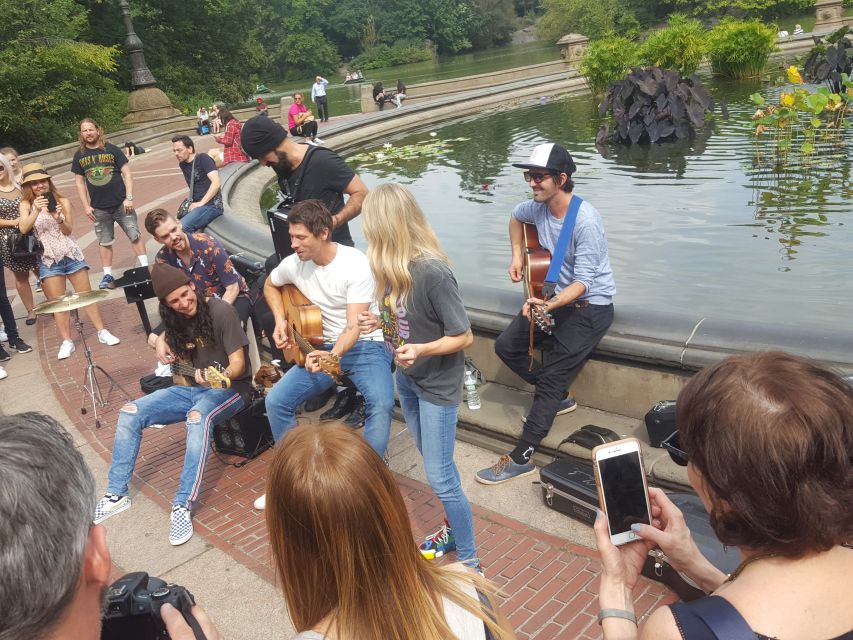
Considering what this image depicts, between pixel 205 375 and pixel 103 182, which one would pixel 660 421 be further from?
pixel 103 182

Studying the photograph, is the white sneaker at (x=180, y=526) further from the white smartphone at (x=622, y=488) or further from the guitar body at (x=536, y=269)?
the white smartphone at (x=622, y=488)

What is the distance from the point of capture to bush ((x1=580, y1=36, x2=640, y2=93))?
1669cm

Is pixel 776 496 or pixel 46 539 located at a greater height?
pixel 46 539

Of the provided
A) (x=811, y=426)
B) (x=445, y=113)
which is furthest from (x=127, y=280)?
(x=445, y=113)

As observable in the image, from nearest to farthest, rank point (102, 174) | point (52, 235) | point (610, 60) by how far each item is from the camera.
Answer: point (52, 235) < point (102, 174) < point (610, 60)

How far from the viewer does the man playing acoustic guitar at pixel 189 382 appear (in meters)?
4.82

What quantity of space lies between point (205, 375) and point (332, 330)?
3.04 feet

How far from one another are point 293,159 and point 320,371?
178 cm

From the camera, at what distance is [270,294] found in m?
4.88

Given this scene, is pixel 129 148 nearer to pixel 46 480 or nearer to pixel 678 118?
pixel 678 118

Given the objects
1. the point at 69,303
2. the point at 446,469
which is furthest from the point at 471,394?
the point at 69,303

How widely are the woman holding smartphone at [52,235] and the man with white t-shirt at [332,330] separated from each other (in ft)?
13.7

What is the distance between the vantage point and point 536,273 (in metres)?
4.67

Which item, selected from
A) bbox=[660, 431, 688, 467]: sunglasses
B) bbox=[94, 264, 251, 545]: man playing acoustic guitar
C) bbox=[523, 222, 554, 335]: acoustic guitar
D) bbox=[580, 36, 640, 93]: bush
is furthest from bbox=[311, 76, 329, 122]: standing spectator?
bbox=[660, 431, 688, 467]: sunglasses
